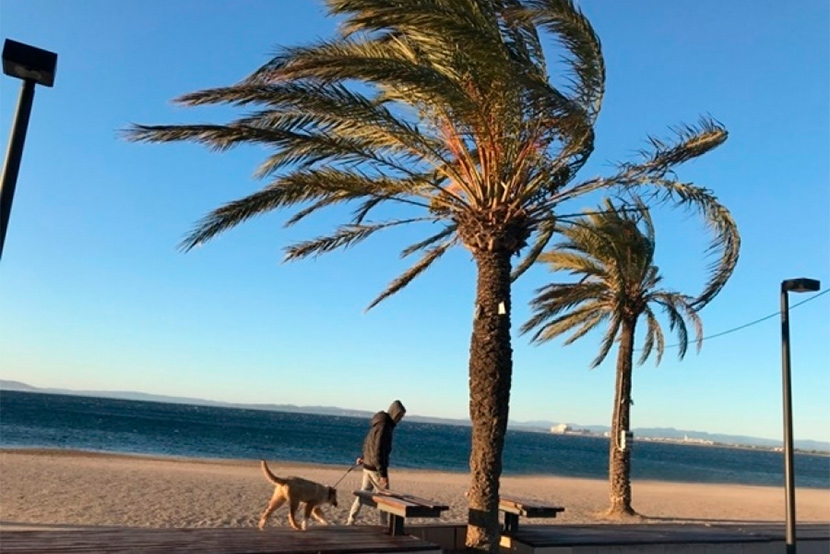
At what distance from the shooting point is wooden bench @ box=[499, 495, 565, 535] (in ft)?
25.0

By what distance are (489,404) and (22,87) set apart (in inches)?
197

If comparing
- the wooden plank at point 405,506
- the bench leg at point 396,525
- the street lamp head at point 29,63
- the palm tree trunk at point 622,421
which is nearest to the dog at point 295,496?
the wooden plank at point 405,506

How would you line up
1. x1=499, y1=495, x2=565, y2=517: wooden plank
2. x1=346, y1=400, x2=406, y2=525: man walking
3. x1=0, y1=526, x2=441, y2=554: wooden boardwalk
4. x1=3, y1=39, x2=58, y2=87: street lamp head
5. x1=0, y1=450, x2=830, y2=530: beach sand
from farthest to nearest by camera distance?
x1=0, y1=450, x2=830, y2=530: beach sand < x1=346, y1=400, x2=406, y2=525: man walking < x1=499, y1=495, x2=565, y2=517: wooden plank < x1=0, y1=526, x2=441, y2=554: wooden boardwalk < x1=3, y1=39, x2=58, y2=87: street lamp head

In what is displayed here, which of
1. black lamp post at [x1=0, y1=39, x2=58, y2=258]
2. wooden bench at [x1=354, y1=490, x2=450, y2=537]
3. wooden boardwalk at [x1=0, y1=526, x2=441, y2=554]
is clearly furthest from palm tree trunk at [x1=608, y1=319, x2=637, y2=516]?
black lamp post at [x1=0, y1=39, x2=58, y2=258]

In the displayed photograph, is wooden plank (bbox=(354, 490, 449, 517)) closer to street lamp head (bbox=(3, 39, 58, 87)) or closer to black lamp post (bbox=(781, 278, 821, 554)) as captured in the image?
street lamp head (bbox=(3, 39, 58, 87))

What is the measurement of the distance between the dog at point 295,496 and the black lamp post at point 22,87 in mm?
3372

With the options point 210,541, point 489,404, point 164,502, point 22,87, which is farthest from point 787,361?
point 164,502

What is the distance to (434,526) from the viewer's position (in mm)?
7871

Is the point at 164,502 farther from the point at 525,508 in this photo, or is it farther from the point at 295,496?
the point at 525,508

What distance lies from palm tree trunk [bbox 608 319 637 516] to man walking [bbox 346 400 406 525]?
727cm

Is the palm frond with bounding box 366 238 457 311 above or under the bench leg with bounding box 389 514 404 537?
above

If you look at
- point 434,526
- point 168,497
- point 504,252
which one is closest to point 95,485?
point 168,497

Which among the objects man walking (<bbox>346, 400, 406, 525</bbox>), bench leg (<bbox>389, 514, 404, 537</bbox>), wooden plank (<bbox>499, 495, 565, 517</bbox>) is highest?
man walking (<bbox>346, 400, 406, 525</bbox>)

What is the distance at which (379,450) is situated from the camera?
858 cm
